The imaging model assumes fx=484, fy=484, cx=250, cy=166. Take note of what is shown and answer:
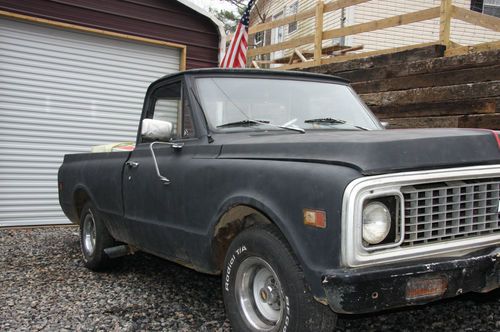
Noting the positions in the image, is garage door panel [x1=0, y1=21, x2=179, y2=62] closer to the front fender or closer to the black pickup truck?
the black pickup truck

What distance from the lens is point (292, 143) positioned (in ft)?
9.02

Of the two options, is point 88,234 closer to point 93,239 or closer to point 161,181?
point 93,239

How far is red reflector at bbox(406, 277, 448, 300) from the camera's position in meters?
2.29

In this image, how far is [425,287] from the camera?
2.32 m

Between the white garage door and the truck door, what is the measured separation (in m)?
4.76

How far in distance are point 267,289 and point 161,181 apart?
1.35 m

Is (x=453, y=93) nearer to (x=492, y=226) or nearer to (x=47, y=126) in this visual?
(x=492, y=226)

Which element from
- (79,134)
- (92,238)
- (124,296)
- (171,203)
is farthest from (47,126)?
(171,203)

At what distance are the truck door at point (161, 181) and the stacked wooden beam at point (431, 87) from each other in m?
3.11

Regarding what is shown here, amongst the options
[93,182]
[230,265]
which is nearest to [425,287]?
[230,265]

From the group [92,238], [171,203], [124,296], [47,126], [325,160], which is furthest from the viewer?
[47,126]

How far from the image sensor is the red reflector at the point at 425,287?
90.1 inches

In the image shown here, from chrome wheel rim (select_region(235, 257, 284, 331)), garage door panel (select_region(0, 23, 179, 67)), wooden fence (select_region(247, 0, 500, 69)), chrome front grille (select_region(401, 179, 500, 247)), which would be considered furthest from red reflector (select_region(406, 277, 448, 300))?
garage door panel (select_region(0, 23, 179, 67))

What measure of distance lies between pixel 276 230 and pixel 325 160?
1.64ft
